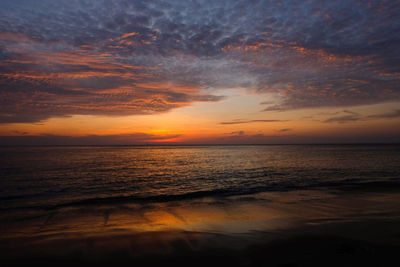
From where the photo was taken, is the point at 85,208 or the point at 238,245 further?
the point at 85,208

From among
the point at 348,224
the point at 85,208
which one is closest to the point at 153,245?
the point at 348,224

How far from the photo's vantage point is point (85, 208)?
15125 mm

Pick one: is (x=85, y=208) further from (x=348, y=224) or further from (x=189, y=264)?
(x=348, y=224)

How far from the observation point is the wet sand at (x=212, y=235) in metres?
6.83

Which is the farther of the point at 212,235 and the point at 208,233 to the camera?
the point at 208,233

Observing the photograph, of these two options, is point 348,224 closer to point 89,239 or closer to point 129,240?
point 129,240

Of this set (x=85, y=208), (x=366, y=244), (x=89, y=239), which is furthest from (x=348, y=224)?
(x=85, y=208)

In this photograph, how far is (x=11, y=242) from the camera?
8.52 m

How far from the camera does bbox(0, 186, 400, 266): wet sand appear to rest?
269 inches

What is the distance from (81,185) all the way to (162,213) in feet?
48.7

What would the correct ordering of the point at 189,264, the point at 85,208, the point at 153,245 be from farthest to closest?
the point at 85,208, the point at 153,245, the point at 189,264

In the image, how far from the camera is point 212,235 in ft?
29.2

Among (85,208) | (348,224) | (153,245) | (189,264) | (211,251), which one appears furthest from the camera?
(85,208)

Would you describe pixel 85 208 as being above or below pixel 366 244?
below
